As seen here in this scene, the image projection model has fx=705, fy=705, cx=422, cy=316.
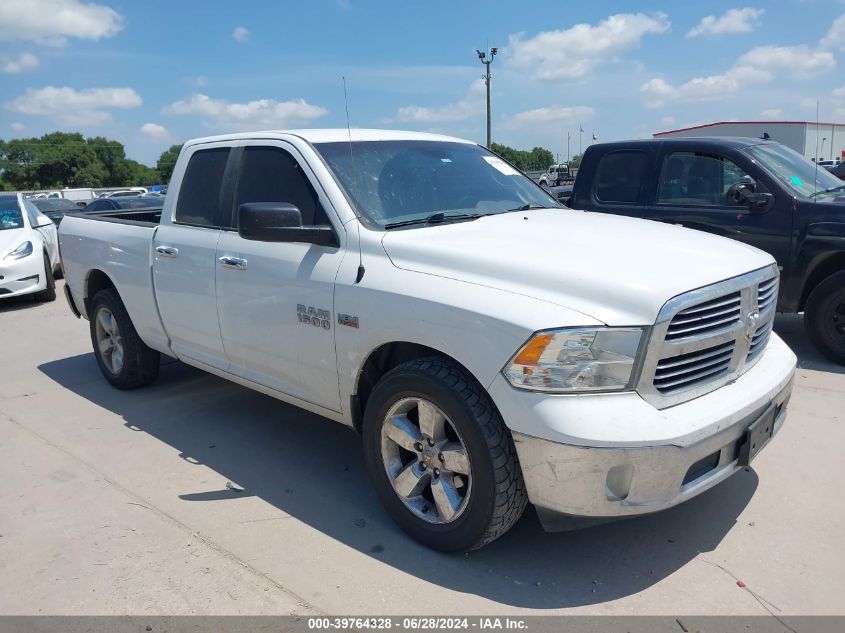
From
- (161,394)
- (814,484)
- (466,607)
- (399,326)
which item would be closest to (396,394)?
(399,326)

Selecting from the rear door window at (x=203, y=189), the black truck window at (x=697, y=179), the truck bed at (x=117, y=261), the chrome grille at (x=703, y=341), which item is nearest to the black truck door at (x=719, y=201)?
the black truck window at (x=697, y=179)

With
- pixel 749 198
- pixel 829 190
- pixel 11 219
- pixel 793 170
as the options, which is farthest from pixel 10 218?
pixel 829 190

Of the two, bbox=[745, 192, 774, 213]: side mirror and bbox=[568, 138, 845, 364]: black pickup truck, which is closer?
bbox=[568, 138, 845, 364]: black pickup truck

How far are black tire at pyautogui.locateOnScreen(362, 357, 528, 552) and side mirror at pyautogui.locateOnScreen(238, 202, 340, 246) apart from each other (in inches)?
32.8

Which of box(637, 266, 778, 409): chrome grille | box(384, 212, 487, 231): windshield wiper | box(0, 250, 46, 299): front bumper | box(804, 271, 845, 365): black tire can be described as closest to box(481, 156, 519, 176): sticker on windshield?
box(384, 212, 487, 231): windshield wiper

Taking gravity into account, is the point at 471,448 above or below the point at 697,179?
below

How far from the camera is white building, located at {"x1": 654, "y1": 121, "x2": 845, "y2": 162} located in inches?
544

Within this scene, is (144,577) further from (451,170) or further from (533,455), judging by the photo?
(451,170)

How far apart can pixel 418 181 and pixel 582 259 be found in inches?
50.3

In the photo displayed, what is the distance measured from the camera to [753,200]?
19.6ft

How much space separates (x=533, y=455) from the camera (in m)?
2.73

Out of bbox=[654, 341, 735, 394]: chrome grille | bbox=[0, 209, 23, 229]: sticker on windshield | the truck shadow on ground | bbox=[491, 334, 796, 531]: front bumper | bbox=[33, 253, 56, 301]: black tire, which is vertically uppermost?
bbox=[0, 209, 23, 229]: sticker on windshield

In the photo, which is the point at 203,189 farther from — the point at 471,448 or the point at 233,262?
the point at 471,448

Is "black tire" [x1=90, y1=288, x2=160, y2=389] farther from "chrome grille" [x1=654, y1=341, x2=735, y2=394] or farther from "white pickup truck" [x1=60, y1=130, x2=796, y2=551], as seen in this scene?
"chrome grille" [x1=654, y1=341, x2=735, y2=394]
